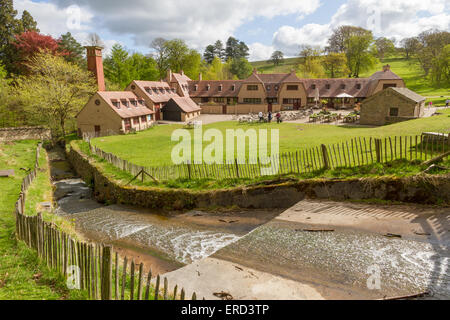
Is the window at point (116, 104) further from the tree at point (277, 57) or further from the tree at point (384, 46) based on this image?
the tree at point (277, 57)

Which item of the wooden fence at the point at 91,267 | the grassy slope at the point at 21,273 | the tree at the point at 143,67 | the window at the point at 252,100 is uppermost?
the tree at the point at 143,67

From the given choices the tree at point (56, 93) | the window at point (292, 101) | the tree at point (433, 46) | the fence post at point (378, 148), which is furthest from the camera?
the tree at point (433, 46)

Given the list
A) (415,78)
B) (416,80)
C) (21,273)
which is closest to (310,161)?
(21,273)

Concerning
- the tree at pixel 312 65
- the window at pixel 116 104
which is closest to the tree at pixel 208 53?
the tree at pixel 312 65

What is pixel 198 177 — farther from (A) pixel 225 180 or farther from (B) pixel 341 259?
(B) pixel 341 259

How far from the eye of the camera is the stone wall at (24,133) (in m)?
38.2

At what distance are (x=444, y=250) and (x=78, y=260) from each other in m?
10.4

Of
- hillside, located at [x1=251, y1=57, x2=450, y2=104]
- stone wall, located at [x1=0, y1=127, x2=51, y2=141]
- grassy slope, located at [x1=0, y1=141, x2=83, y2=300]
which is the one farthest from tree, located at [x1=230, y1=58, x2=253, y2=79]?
grassy slope, located at [x1=0, y1=141, x2=83, y2=300]

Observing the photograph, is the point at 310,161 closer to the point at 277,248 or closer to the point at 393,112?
the point at 277,248

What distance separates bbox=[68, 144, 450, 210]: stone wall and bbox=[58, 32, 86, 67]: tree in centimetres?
5227

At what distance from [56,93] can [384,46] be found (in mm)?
100520

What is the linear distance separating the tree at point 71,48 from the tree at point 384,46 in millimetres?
87081

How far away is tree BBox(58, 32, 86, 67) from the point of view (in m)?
61.5
